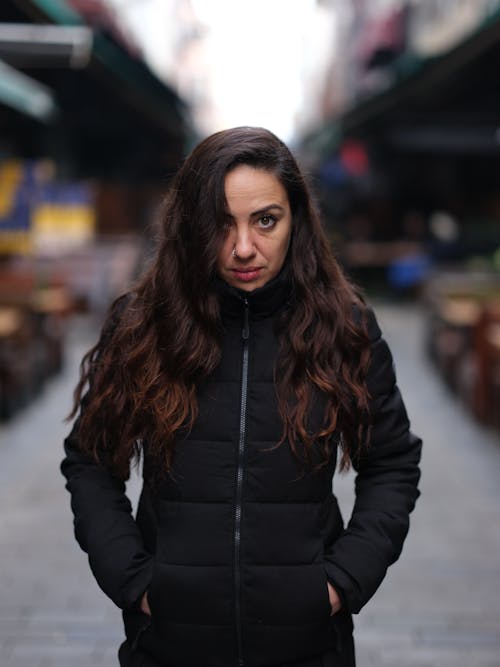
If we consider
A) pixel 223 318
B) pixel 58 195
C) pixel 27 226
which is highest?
pixel 58 195

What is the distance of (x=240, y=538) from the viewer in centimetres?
204

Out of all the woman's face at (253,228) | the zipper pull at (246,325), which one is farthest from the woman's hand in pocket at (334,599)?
the woman's face at (253,228)

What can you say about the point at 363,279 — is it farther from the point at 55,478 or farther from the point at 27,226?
the point at 55,478

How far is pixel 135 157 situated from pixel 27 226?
56.4 ft

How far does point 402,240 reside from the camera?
24031mm

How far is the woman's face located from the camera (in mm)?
2090

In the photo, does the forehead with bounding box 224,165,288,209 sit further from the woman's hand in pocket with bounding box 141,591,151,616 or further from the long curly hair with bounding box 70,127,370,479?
the woman's hand in pocket with bounding box 141,591,151,616

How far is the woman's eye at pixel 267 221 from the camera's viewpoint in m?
2.12

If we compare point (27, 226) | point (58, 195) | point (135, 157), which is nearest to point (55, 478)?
point (27, 226)

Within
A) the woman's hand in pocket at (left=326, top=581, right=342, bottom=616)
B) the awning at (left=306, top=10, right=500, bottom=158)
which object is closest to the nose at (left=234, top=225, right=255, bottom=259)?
the woman's hand in pocket at (left=326, top=581, right=342, bottom=616)

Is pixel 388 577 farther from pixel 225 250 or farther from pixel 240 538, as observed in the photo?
pixel 225 250

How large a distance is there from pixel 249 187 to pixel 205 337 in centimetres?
32

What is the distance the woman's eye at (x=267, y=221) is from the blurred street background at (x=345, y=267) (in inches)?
18.9

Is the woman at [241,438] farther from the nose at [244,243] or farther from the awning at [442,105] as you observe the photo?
the awning at [442,105]
